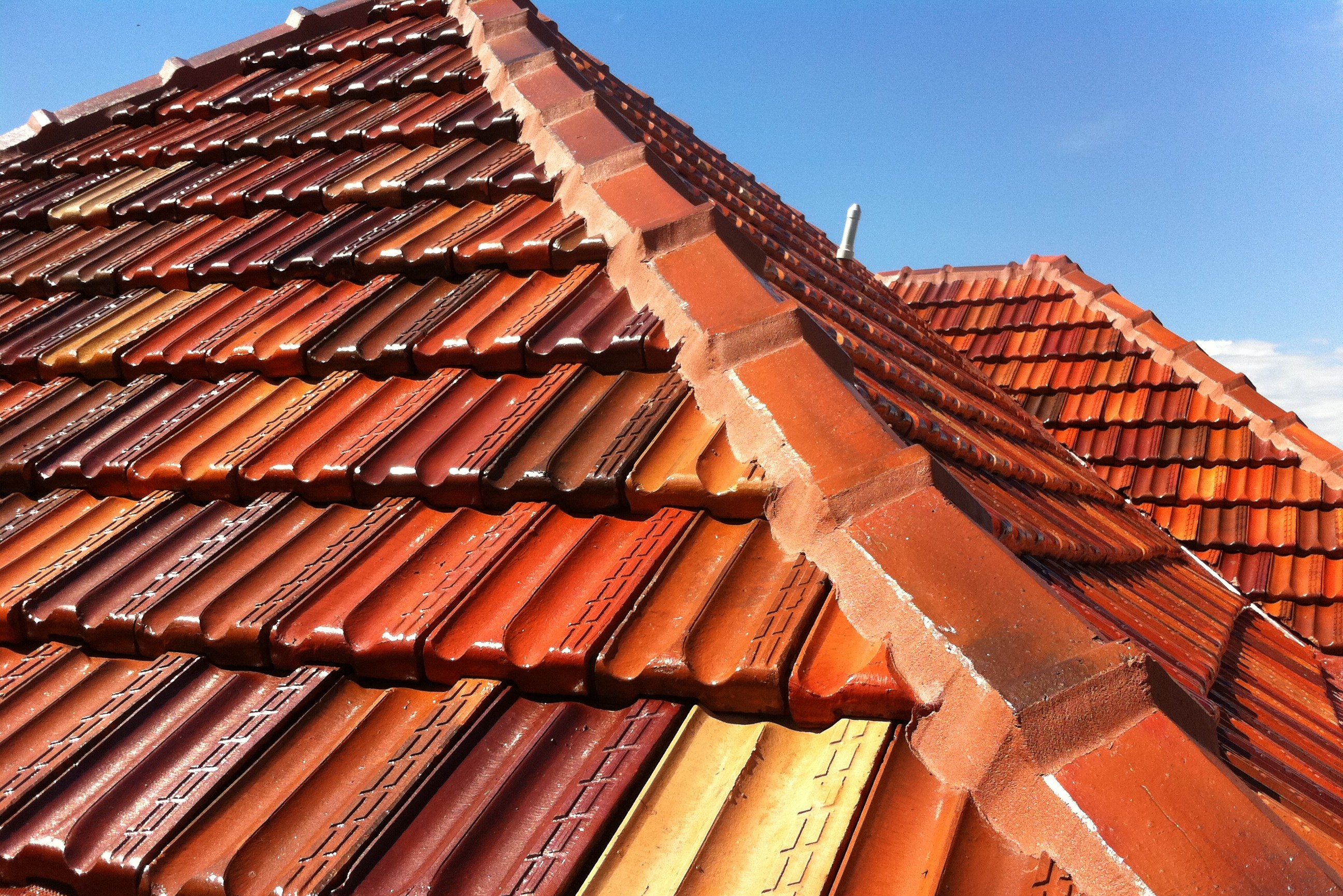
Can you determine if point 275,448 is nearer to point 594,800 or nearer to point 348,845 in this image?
point 348,845

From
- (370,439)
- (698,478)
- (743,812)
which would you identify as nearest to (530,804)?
(743,812)

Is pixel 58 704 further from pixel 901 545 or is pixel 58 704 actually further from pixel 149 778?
pixel 901 545

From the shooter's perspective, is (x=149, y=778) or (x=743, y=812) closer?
(x=743, y=812)

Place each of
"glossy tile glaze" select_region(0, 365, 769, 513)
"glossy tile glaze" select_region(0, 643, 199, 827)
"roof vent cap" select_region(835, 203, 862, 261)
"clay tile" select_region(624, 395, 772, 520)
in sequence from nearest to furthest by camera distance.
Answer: "glossy tile glaze" select_region(0, 643, 199, 827) < "clay tile" select_region(624, 395, 772, 520) < "glossy tile glaze" select_region(0, 365, 769, 513) < "roof vent cap" select_region(835, 203, 862, 261)

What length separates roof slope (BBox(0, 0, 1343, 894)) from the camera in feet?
3.69

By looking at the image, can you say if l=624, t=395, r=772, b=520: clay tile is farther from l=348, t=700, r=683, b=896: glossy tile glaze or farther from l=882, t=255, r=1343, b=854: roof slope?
l=882, t=255, r=1343, b=854: roof slope

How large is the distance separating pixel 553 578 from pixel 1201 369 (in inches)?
252

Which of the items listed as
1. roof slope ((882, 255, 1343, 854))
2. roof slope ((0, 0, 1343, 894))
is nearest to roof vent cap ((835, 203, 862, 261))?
roof slope ((882, 255, 1343, 854))

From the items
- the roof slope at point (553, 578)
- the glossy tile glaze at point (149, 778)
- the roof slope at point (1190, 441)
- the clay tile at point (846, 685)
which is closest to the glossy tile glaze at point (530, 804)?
the roof slope at point (553, 578)

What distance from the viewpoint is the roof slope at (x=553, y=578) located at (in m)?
1.13

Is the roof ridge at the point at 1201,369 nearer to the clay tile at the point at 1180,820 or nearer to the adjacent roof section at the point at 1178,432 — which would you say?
the adjacent roof section at the point at 1178,432

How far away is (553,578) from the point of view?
1494 millimetres

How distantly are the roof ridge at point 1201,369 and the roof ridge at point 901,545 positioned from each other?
5.19m

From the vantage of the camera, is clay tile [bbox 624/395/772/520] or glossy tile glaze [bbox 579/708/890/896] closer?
glossy tile glaze [bbox 579/708/890/896]
